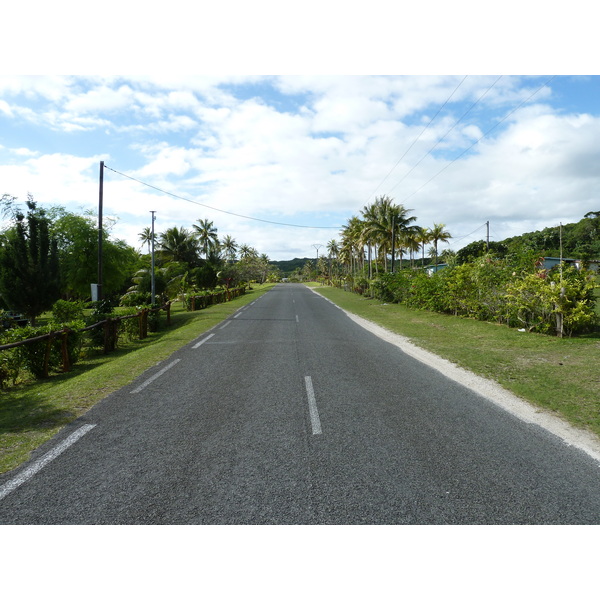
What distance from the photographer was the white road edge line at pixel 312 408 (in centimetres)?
497

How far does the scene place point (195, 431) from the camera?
4.92 m

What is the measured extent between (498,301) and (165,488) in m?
14.5

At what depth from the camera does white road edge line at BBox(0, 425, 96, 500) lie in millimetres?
3592

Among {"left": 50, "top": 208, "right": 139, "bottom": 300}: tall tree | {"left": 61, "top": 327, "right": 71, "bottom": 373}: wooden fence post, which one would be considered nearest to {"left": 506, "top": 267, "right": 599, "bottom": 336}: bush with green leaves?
{"left": 61, "top": 327, "right": 71, "bottom": 373}: wooden fence post

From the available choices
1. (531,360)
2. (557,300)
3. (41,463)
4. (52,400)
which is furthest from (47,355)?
(557,300)

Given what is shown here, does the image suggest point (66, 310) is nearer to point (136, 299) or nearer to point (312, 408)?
point (136, 299)

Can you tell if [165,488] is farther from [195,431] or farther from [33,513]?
[195,431]

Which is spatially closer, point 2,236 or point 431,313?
point 431,313

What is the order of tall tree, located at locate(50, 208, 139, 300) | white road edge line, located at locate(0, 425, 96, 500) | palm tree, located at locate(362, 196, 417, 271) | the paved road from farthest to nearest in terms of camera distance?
palm tree, located at locate(362, 196, 417, 271), tall tree, located at locate(50, 208, 139, 300), white road edge line, located at locate(0, 425, 96, 500), the paved road

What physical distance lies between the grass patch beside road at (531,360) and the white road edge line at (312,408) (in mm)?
3220

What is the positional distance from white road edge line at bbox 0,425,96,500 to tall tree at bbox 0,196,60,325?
2239 centimetres

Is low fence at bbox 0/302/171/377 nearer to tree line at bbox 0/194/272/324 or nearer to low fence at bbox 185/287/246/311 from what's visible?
tree line at bbox 0/194/272/324

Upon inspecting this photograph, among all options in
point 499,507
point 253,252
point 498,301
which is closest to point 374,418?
point 499,507

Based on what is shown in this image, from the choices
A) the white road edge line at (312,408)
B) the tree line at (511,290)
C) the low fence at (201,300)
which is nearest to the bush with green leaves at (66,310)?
the low fence at (201,300)
